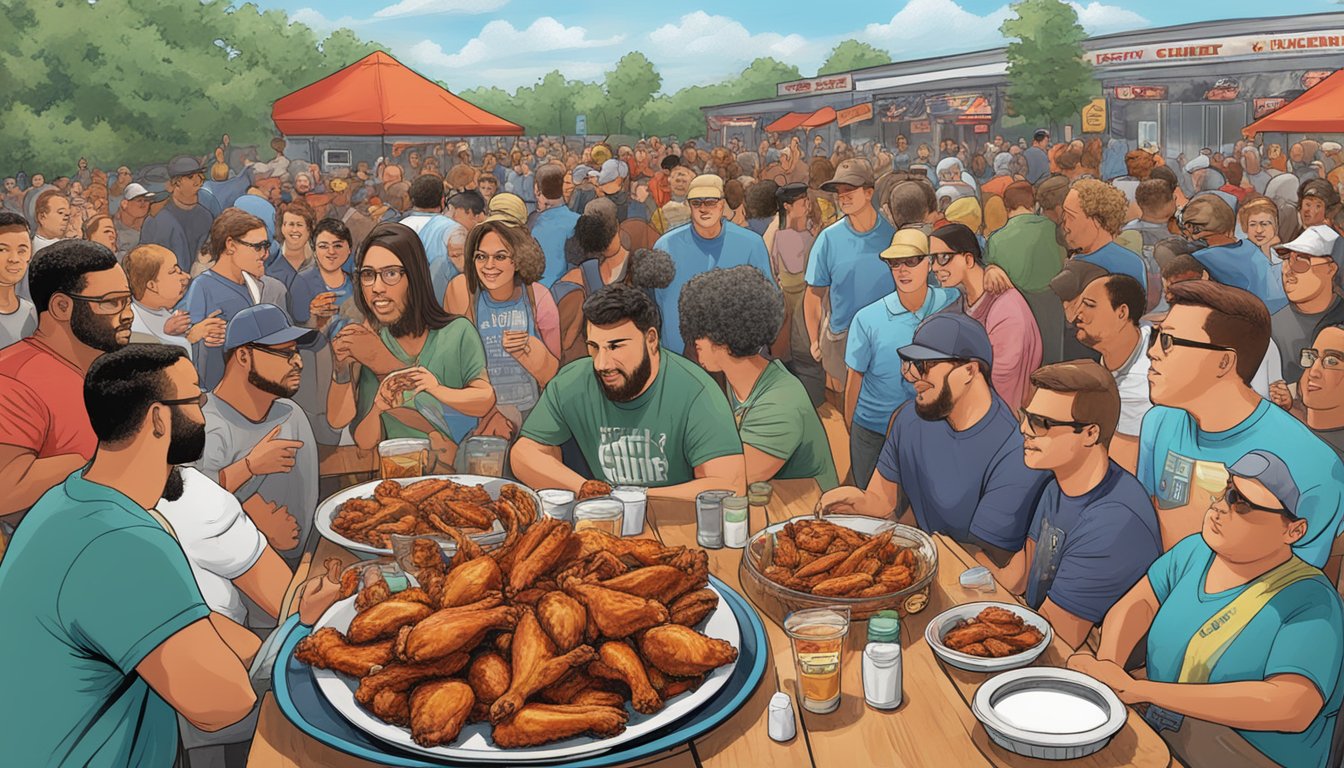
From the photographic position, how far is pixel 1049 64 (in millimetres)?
25109

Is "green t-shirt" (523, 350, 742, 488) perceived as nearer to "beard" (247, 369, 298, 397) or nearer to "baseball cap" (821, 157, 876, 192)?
"beard" (247, 369, 298, 397)

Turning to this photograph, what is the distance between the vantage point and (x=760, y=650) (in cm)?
217

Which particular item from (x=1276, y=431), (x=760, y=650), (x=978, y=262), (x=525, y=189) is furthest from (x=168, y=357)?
(x=525, y=189)

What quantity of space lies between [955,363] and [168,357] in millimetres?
2201

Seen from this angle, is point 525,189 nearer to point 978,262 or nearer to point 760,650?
point 978,262

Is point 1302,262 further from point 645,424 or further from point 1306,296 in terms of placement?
point 645,424

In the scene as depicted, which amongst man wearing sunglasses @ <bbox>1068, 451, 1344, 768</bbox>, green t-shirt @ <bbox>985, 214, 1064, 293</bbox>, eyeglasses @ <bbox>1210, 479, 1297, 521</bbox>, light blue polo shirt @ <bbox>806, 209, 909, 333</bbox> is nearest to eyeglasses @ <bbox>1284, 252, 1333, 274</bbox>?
green t-shirt @ <bbox>985, 214, 1064, 293</bbox>

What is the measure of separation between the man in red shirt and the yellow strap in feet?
10.2

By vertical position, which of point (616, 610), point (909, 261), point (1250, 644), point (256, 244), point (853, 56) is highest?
point (853, 56)

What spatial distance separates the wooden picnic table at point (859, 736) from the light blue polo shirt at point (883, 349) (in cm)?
210

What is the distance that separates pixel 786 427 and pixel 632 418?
0.50m

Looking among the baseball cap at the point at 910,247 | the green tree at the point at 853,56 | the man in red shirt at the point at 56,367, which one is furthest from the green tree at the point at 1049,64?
the green tree at the point at 853,56

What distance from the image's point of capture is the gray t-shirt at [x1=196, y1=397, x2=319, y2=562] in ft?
11.0

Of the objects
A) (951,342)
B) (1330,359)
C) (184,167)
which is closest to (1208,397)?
(951,342)
